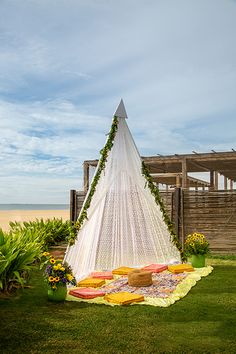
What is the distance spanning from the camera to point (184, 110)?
10273 mm

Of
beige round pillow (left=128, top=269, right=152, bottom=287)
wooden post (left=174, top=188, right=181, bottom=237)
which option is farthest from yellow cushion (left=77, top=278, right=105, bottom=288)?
wooden post (left=174, top=188, right=181, bottom=237)

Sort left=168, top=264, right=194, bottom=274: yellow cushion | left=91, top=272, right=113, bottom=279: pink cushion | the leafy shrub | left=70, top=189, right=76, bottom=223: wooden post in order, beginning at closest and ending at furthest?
left=91, top=272, right=113, bottom=279: pink cushion < left=168, top=264, right=194, bottom=274: yellow cushion < the leafy shrub < left=70, top=189, right=76, bottom=223: wooden post

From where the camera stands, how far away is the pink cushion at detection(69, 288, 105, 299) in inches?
242

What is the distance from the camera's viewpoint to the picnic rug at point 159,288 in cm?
591

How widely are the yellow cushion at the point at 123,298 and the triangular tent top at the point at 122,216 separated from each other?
1.76 meters

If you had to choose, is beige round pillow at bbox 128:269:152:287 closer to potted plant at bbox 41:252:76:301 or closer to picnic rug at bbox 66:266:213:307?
picnic rug at bbox 66:266:213:307

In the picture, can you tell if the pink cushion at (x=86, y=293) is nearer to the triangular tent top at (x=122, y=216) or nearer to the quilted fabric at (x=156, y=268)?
the triangular tent top at (x=122, y=216)

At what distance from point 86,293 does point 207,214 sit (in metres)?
6.03

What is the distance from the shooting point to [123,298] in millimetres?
5832

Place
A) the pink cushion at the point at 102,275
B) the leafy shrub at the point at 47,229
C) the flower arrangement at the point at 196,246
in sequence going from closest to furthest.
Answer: the pink cushion at the point at 102,275, the flower arrangement at the point at 196,246, the leafy shrub at the point at 47,229

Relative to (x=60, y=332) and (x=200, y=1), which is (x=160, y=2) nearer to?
(x=200, y=1)

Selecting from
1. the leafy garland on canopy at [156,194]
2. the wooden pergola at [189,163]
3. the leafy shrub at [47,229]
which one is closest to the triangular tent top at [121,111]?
the leafy garland on canopy at [156,194]

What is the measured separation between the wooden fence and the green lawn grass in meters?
4.96

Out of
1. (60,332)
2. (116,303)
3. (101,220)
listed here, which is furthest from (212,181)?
(60,332)
